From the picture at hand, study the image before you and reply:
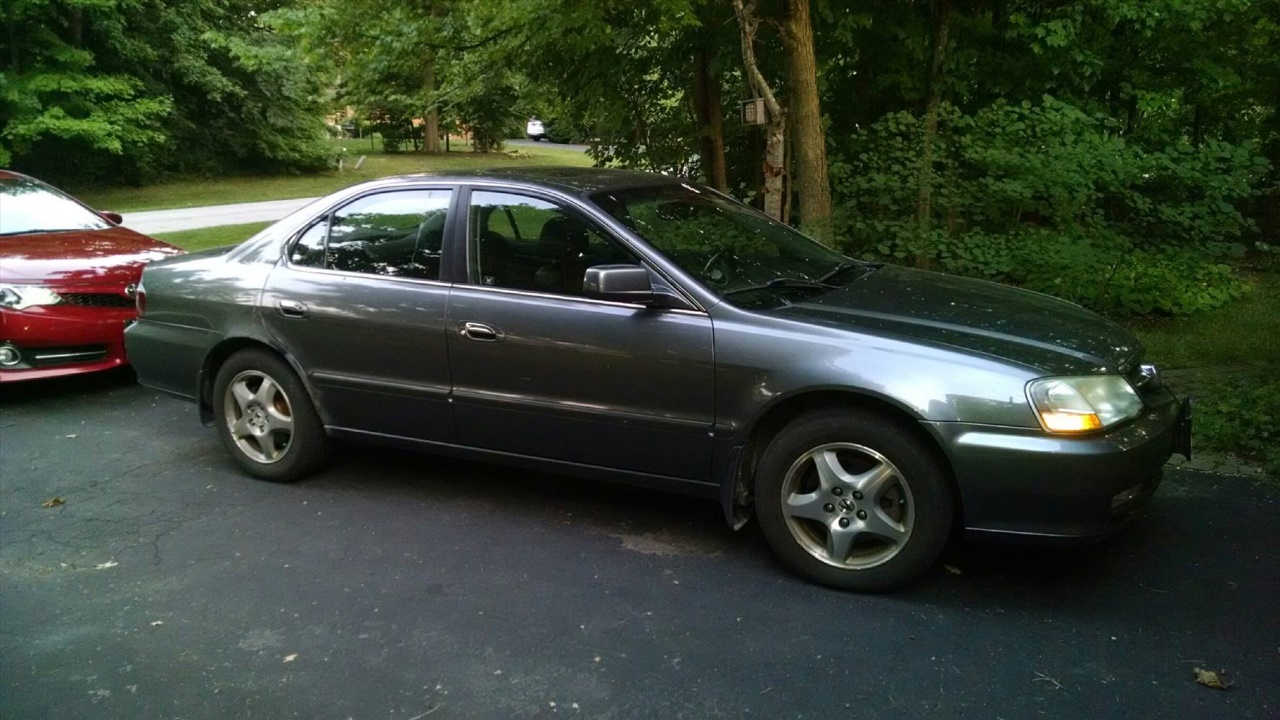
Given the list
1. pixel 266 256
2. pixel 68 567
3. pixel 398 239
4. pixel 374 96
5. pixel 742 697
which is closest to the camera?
pixel 742 697

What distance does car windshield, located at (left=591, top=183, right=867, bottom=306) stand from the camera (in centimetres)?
438

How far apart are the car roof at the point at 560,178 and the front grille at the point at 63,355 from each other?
3.12 metres

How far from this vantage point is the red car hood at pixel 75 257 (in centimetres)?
698

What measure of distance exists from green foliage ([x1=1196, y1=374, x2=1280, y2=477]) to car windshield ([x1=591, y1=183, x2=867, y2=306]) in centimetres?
221

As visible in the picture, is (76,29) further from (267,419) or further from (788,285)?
(788,285)

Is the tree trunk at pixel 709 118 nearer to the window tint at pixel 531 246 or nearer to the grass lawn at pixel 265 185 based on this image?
the window tint at pixel 531 246

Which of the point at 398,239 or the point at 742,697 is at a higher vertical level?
the point at 398,239

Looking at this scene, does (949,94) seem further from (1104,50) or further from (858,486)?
(858,486)

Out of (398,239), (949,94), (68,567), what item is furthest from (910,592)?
(949,94)

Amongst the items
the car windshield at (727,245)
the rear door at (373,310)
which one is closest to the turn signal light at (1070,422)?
the car windshield at (727,245)

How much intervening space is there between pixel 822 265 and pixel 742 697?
238cm

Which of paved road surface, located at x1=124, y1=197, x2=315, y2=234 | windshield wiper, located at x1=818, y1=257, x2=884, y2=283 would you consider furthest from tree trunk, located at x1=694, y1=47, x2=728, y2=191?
paved road surface, located at x1=124, y1=197, x2=315, y2=234

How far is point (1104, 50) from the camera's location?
393 inches

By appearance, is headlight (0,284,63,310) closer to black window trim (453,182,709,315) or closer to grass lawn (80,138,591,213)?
black window trim (453,182,709,315)
